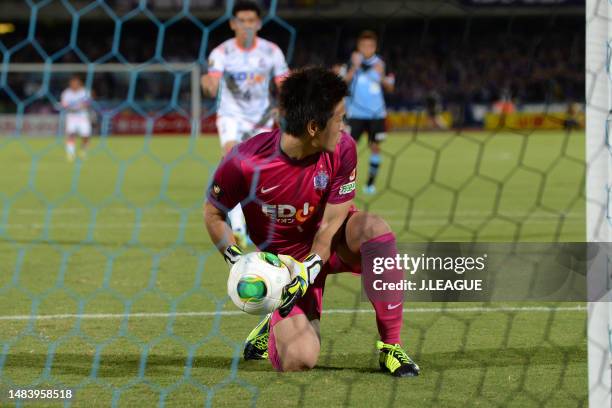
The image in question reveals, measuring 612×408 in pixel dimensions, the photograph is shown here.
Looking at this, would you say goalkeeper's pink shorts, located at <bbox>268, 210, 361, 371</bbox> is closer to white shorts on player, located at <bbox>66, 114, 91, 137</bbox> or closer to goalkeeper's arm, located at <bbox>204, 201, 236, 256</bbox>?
goalkeeper's arm, located at <bbox>204, 201, 236, 256</bbox>

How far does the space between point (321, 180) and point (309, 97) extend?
57cm

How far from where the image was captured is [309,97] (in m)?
4.21

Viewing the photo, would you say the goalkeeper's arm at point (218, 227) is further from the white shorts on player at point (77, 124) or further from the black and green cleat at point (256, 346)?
the white shorts on player at point (77, 124)

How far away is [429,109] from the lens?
35250mm

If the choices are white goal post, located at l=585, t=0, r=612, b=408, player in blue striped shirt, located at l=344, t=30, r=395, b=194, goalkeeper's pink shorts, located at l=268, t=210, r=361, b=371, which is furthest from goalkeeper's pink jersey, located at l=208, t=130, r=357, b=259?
player in blue striped shirt, located at l=344, t=30, r=395, b=194

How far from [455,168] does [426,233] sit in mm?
9630

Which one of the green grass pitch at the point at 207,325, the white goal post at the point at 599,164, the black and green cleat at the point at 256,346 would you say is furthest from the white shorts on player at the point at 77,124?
the white goal post at the point at 599,164

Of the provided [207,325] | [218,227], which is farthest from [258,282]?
[207,325]

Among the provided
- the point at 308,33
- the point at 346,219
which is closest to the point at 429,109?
the point at 308,33

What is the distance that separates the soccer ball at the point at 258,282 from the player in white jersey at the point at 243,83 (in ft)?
14.0

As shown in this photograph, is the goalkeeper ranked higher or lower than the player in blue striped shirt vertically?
lower

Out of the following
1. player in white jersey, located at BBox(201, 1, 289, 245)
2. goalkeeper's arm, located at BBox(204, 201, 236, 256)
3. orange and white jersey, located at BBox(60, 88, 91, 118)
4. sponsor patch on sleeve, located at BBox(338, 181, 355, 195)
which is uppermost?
orange and white jersey, located at BBox(60, 88, 91, 118)

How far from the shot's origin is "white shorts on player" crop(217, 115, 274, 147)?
8703mm

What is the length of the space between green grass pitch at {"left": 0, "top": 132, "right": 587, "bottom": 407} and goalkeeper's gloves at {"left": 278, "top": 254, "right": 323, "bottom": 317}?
14.9 inches
